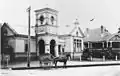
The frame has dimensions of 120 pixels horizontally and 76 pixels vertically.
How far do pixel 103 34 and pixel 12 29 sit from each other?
1312 centimetres

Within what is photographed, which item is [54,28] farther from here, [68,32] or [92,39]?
[92,39]

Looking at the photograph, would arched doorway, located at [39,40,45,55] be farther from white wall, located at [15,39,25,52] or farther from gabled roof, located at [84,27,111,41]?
gabled roof, located at [84,27,111,41]

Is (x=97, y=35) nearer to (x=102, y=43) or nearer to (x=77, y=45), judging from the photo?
(x=102, y=43)

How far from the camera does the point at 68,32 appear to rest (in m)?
24.2

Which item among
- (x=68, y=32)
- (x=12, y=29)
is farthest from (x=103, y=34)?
(x=12, y=29)

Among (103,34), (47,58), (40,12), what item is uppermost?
(40,12)

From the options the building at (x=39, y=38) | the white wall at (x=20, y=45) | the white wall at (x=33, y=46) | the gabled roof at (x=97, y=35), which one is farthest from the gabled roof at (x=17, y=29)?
the gabled roof at (x=97, y=35)

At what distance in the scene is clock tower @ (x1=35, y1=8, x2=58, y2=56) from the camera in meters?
19.5

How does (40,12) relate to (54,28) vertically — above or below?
above

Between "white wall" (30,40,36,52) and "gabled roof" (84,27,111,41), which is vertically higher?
"gabled roof" (84,27,111,41)

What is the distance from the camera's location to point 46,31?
2014 centimetres

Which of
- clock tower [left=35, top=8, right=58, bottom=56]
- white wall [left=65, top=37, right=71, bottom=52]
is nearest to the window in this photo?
white wall [left=65, top=37, right=71, bottom=52]

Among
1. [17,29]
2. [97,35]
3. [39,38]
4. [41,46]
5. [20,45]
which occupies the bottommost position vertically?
[41,46]

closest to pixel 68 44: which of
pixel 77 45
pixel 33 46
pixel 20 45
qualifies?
pixel 77 45
